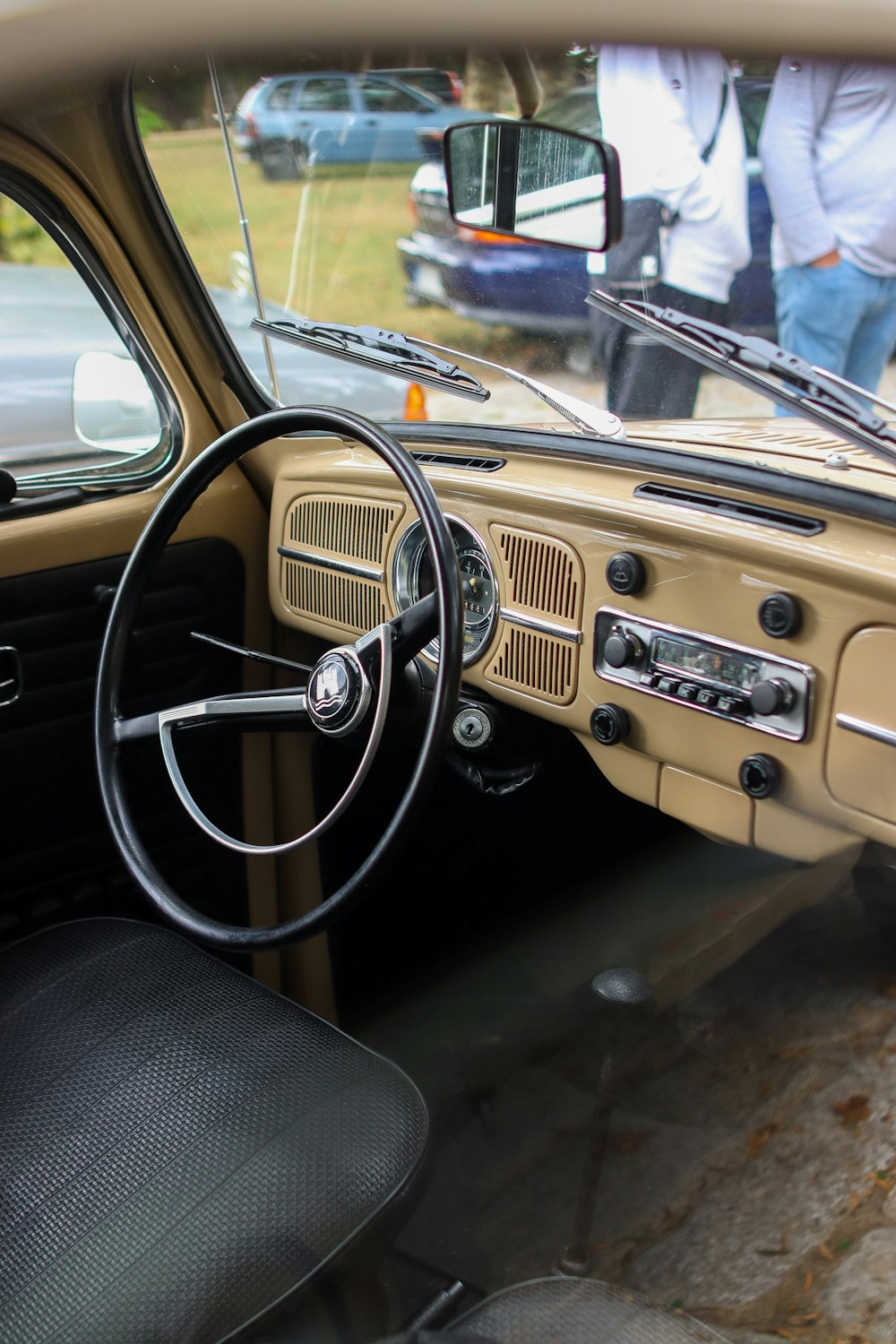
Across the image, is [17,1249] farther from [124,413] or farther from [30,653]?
[124,413]

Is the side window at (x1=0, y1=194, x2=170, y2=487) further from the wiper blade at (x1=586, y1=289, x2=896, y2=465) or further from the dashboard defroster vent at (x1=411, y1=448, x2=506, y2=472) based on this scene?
the wiper blade at (x1=586, y1=289, x2=896, y2=465)

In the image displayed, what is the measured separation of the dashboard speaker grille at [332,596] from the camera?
203 cm

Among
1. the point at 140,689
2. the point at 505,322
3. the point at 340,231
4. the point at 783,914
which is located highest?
the point at 340,231

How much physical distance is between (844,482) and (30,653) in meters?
1.32

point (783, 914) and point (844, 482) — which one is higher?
point (844, 482)

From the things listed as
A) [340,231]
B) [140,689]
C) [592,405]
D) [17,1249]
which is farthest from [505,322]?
[17,1249]

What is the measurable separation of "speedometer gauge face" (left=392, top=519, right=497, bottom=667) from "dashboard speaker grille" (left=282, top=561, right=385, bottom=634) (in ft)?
0.23

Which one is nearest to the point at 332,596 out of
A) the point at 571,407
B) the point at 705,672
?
the point at 571,407

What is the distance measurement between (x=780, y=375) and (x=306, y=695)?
0.72 metres

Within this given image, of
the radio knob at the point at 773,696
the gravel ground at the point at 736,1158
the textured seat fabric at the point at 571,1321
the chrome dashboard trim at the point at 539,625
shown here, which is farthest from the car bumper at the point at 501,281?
the textured seat fabric at the point at 571,1321

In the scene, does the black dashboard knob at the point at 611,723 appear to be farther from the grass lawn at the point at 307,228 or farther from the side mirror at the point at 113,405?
the side mirror at the point at 113,405

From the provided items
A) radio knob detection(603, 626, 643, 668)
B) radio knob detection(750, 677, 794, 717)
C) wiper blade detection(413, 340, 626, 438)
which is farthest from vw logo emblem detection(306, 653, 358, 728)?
wiper blade detection(413, 340, 626, 438)

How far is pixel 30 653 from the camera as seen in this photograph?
6.61ft

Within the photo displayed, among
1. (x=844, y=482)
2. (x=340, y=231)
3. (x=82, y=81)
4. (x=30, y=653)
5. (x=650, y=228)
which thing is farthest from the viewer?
(x=340, y=231)
